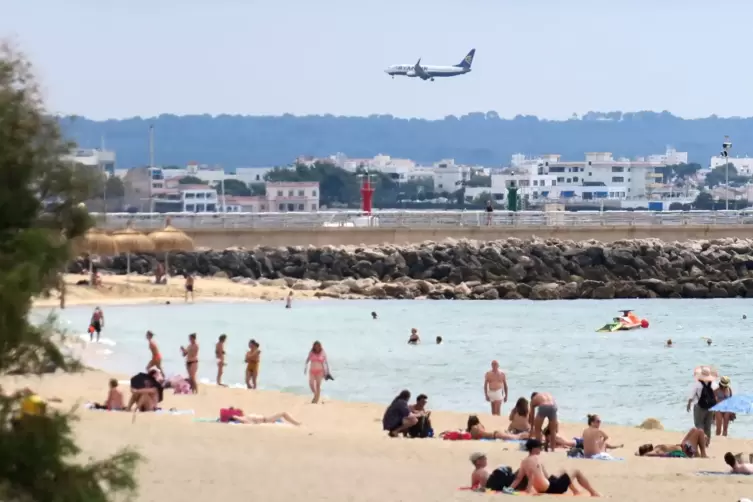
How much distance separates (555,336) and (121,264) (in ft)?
55.0

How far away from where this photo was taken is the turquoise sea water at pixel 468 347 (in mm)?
25500

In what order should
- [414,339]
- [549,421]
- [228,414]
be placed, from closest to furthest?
1. [549,421]
2. [228,414]
3. [414,339]

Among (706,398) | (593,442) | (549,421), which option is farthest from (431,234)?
(593,442)

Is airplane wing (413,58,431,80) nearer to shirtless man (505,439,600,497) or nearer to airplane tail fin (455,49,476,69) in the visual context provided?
airplane tail fin (455,49,476,69)

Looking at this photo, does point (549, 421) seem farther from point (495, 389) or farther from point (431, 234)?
point (431, 234)

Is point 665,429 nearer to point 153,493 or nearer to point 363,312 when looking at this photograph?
point 153,493

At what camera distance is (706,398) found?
17297 millimetres

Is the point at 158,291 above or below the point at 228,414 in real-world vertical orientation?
below

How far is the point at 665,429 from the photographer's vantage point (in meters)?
20.4

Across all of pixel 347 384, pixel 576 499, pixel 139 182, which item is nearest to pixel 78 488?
pixel 576 499

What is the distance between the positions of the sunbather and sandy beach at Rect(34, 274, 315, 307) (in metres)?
24.7

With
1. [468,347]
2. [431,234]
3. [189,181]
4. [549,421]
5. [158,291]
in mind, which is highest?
[189,181]

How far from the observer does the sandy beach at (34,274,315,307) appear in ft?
136

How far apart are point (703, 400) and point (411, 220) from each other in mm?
34926
